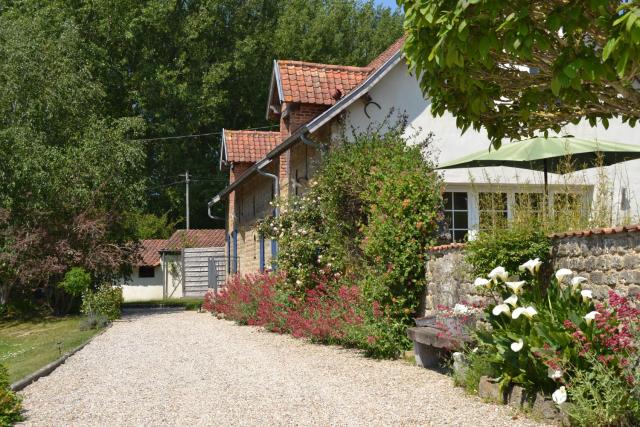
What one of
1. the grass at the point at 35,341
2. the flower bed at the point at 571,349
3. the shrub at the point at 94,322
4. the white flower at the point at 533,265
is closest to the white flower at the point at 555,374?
the flower bed at the point at 571,349

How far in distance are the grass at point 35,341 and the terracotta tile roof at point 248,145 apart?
746 centimetres

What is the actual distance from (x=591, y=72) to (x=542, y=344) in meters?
2.39

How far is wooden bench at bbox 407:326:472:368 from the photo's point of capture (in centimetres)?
843

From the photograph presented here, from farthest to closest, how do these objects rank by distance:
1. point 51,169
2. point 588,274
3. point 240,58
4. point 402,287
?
point 240,58 < point 51,169 < point 402,287 < point 588,274

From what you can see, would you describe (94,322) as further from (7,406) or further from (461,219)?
(7,406)

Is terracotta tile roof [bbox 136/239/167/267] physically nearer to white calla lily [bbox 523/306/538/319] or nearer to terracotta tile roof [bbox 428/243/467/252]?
terracotta tile roof [bbox 428/243/467/252]

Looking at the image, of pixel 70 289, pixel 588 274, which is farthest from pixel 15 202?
pixel 588 274

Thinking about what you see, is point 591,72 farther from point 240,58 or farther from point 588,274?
point 240,58

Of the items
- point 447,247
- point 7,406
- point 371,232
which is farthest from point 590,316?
point 371,232

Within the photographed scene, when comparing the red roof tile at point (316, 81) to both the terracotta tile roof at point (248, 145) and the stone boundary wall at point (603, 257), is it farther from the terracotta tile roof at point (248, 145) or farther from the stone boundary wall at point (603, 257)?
the stone boundary wall at point (603, 257)

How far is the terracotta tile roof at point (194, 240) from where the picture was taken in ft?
138

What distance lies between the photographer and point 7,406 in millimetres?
6672

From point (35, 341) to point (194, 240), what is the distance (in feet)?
81.9

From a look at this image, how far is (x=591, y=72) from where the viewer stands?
510cm
